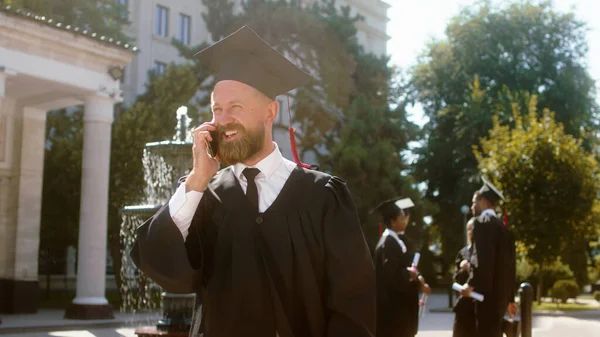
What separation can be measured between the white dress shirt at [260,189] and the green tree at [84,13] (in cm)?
2155

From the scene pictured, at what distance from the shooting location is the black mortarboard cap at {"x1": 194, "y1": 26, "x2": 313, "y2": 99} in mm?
3510

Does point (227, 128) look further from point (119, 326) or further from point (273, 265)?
point (119, 326)

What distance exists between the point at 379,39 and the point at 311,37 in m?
24.5

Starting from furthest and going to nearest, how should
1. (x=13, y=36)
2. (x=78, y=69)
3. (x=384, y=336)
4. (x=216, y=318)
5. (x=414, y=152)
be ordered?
(x=414, y=152) → (x=78, y=69) → (x=13, y=36) → (x=384, y=336) → (x=216, y=318)

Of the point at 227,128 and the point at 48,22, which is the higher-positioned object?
the point at 48,22

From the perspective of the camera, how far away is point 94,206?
724 inches

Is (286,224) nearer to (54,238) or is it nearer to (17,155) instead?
(17,155)

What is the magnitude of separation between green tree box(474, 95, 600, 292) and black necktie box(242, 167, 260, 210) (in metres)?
20.2

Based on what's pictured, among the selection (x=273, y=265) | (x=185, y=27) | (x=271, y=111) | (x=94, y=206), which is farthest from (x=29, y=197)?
(x=185, y=27)

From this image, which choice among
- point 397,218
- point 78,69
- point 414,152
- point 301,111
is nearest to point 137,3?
point 301,111

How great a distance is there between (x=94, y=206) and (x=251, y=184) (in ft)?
51.4

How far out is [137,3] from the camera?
38.8 metres

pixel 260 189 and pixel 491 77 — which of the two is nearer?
pixel 260 189

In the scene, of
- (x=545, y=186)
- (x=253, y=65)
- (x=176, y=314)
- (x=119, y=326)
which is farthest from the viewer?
(x=545, y=186)
